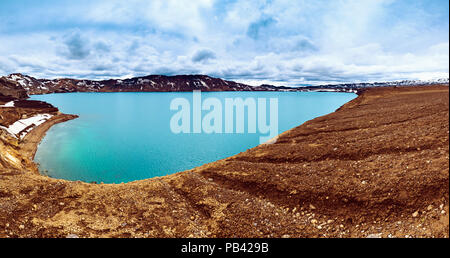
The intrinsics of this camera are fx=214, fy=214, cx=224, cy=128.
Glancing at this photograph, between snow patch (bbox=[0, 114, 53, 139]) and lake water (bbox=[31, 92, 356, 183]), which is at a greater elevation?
snow patch (bbox=[0, 114, 53, 139])

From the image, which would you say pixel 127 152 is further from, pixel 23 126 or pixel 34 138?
pixel 23 126

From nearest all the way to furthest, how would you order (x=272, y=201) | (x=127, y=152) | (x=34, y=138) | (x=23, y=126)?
(x=272, y=201), (x=127, y=152), (x=34, y=138), (x=23, y=126)

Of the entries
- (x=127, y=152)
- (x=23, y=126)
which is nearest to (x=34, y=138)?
(x=23, y=126)

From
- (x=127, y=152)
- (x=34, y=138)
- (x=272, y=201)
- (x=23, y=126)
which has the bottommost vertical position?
(x=127, y=152)

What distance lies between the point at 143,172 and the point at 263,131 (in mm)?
24472

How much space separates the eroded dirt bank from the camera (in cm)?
668

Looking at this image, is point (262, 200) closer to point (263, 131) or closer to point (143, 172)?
point (143, 172)

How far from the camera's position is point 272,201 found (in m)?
9.02

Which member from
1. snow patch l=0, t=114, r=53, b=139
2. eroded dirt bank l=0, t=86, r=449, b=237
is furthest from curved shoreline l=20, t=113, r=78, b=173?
eroded dirt bank l=0, t=86, r=449, b=237

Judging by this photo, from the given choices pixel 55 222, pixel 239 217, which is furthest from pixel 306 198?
pixel 55 222

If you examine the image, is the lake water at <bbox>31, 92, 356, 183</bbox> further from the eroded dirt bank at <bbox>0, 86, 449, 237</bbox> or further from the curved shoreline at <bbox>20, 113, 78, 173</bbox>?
the eroded dirt bank at <bbox>0, 86, 449, 237</bbox>

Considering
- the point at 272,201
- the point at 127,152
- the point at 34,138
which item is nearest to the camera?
the point at 272,201

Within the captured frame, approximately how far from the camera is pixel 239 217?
321 inches

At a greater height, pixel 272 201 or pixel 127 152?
pixel 272 201
